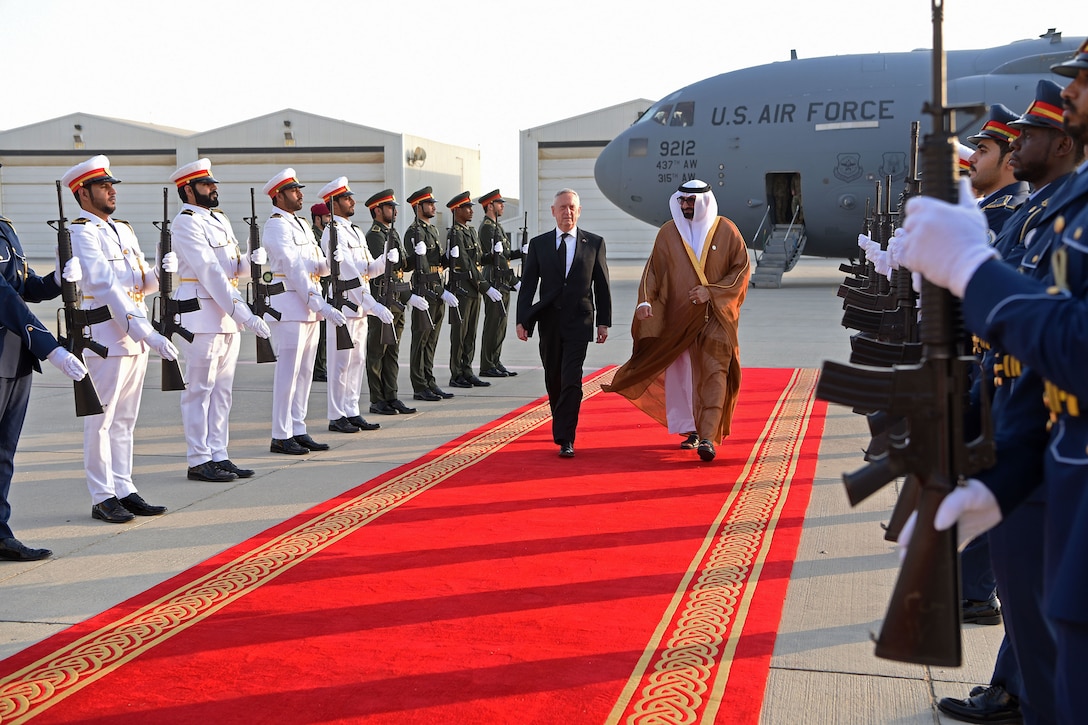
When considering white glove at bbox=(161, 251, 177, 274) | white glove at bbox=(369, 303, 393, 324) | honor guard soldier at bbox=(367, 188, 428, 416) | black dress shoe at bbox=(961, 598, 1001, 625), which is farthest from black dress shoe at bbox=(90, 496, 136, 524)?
black dress shoe at bbox=(961, 598, 1001, 625)

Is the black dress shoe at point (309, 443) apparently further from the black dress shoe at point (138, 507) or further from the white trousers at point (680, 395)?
the white trousers at point (680, 395)

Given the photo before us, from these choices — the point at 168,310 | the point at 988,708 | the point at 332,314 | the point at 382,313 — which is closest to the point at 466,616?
the point at 988,708

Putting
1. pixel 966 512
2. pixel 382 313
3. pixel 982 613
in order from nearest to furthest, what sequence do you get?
pixel 966 512
pixel 982 613
pixel 382 313

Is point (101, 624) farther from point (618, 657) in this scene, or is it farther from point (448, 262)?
point (448, 262)

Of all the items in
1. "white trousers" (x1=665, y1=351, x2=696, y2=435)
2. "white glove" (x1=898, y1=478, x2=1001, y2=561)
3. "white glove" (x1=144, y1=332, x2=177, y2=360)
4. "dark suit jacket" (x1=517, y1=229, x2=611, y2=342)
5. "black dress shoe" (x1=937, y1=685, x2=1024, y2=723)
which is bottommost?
"black dress shoe" (x1=937, y1=685, x2=1024, y2=723)

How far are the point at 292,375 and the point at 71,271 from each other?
2.39m

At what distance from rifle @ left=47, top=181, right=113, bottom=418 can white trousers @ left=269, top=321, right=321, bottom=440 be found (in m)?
1.99

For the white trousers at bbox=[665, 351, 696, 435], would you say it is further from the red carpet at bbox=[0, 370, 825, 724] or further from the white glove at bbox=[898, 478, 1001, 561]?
the white glove at bbox=[898, 478, 1001, 561]

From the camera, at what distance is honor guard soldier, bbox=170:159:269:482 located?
20.9 ft

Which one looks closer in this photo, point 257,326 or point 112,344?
point 112,344

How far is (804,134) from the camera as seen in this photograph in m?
19.6

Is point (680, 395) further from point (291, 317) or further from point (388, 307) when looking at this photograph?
point (388, 307)

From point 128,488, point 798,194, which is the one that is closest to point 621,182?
point 798,194

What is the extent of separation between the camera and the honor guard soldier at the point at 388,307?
29.3ft
